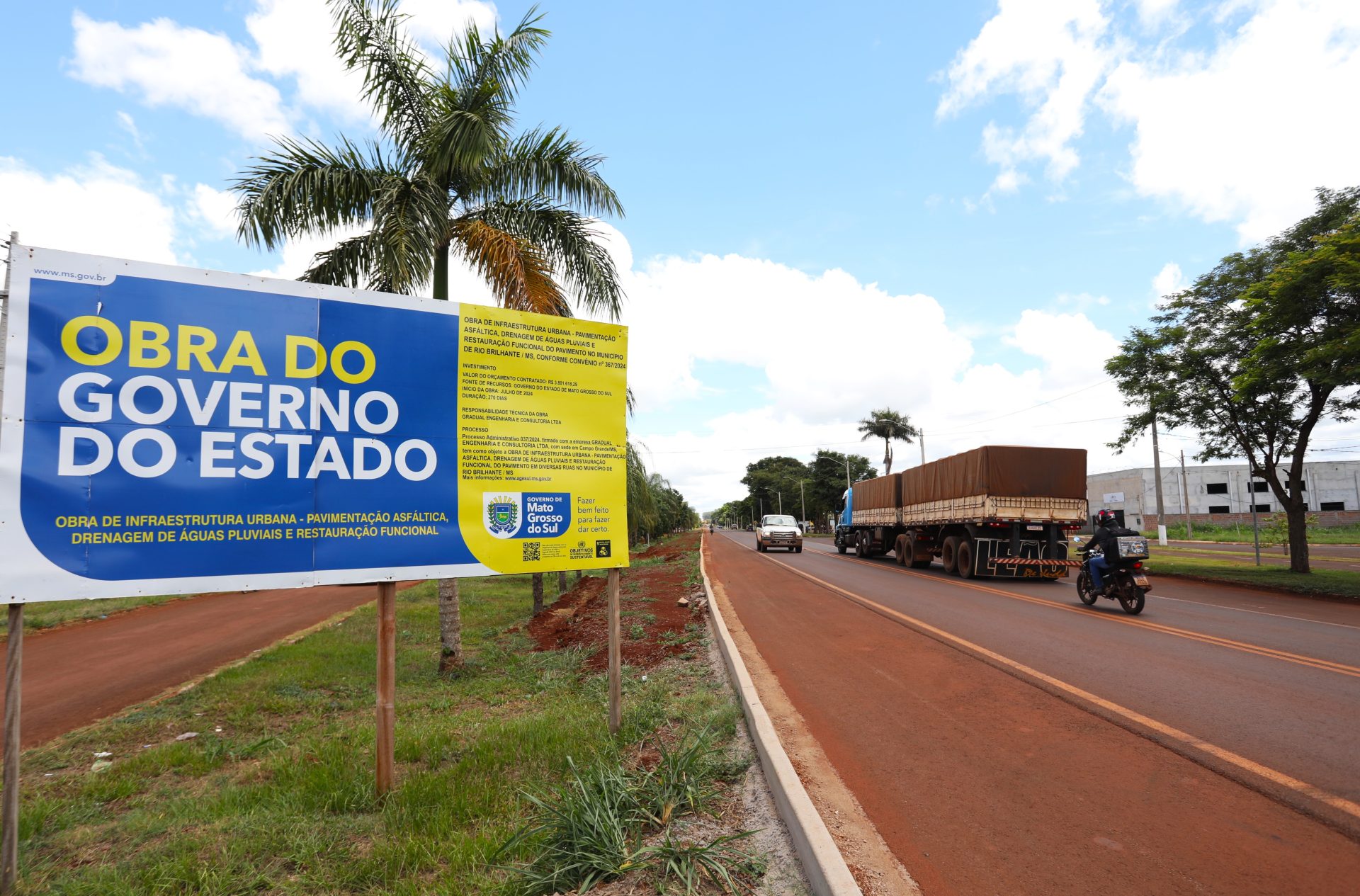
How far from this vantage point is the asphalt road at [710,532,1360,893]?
3.31 metres

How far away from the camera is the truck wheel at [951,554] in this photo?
1950cm

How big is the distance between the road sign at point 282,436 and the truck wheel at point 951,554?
1648cm

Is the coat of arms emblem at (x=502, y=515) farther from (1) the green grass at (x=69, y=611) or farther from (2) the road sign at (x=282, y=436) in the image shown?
(1) the green grass at (x=69, y=611)

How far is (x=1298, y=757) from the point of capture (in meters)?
4.48

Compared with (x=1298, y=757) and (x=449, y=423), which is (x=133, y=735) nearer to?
(x=449, y=423)

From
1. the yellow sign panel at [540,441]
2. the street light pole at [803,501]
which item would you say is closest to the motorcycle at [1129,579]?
the yellow sign panel at [540,441]

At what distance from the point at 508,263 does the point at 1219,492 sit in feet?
253

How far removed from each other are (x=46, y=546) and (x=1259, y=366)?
20.7m

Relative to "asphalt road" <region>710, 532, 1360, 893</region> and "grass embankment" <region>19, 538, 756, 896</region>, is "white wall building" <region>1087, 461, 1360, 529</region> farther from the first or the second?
"grass embankment" <region>19, 538, 756, 896</region>

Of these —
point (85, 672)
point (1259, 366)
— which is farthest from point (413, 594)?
point (1259, 366)

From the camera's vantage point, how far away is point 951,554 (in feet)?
65.1

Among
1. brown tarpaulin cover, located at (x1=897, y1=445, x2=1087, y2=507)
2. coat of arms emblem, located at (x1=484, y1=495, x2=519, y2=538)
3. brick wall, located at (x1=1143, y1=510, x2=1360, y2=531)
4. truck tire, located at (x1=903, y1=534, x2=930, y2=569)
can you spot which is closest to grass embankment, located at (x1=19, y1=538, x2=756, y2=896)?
coat of arms emblem, located at (x1=484, y1=495, x2=519, y2=538)

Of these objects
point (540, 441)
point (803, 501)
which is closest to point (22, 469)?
point (540, 441)

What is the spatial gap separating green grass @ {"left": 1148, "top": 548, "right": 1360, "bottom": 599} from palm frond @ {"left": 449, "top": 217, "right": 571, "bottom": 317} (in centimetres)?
1635
